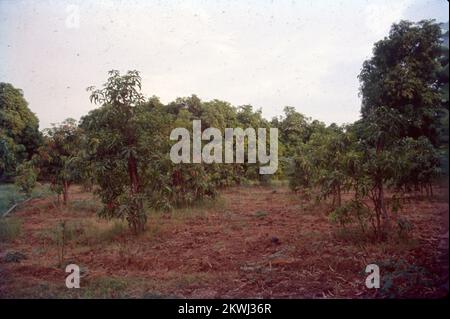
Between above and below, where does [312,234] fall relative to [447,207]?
below

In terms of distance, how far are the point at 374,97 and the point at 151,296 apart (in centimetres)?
1438

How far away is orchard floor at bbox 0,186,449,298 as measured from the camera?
4469 mm

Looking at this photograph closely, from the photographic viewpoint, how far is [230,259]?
588cm

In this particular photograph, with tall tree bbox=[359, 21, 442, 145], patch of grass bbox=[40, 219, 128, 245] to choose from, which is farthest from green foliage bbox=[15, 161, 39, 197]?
tall tree bbox=[359, 21, 442, 145]

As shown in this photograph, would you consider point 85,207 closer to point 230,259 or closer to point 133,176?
point 133,176

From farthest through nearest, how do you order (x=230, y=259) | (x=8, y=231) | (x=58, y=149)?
(x=58, y=149)
(x=8, y=231)
(x=230, y=259)

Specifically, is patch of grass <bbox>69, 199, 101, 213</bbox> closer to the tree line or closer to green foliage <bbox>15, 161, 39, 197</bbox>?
the tree line

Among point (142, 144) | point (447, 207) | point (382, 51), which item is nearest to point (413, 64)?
point (382, 51)

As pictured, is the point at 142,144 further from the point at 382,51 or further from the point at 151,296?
the point at 382,51

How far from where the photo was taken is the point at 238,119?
21.0m

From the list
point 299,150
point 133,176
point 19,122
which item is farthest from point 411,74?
point 19,122

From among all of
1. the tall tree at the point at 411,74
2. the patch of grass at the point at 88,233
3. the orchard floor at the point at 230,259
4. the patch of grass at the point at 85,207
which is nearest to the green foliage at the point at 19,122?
the patch of grass at the point at 85,207

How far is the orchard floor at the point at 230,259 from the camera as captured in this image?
4.47m
